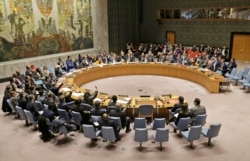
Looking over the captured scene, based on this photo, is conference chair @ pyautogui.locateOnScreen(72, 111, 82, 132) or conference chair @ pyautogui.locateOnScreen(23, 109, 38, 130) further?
conference chair @ pyautogui.locateOnScreen(23, 109, 38, 130)

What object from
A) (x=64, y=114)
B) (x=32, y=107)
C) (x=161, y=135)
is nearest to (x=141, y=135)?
(x=161, y=135)

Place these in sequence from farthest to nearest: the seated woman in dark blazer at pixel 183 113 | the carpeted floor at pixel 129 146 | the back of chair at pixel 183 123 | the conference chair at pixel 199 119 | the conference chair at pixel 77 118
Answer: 1. the conference chair at pixel 77 118
2. the conference chair at pixel 199 119
3. the seated woman in dark blazer at pixel 183 113
4. the back of chair at pixel 183 123
5. the carpeted floor at pixel 129 146

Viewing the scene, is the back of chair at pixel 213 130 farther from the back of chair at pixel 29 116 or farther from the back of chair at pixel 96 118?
the back of chair at pixel 29 116

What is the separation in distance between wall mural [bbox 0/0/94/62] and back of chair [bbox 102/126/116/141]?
1038 cm

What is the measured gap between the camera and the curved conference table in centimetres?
908

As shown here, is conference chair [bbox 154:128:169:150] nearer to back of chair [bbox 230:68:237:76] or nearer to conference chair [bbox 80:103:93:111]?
conference chair [bbox 80:103:93:111]

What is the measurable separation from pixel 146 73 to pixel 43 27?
7.00 m

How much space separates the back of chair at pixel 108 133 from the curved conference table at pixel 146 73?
187cm

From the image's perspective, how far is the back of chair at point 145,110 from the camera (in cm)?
864

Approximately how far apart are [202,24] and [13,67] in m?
13.7

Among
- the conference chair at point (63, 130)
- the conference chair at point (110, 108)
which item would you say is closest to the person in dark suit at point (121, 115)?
the conference chair at point (110, 108)

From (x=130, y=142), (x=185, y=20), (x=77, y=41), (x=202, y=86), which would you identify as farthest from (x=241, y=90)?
(x=77, y=41)

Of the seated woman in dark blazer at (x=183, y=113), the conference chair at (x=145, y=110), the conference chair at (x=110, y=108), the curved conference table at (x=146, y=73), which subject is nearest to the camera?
the seated woman in dark blazer at (x=183, y=113)

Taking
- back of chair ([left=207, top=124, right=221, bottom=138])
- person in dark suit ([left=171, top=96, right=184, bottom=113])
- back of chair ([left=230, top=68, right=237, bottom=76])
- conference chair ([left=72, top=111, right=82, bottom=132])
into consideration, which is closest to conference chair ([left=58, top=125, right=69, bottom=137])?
conference chair ([left=72, top=111, right=82, bottom=132])
